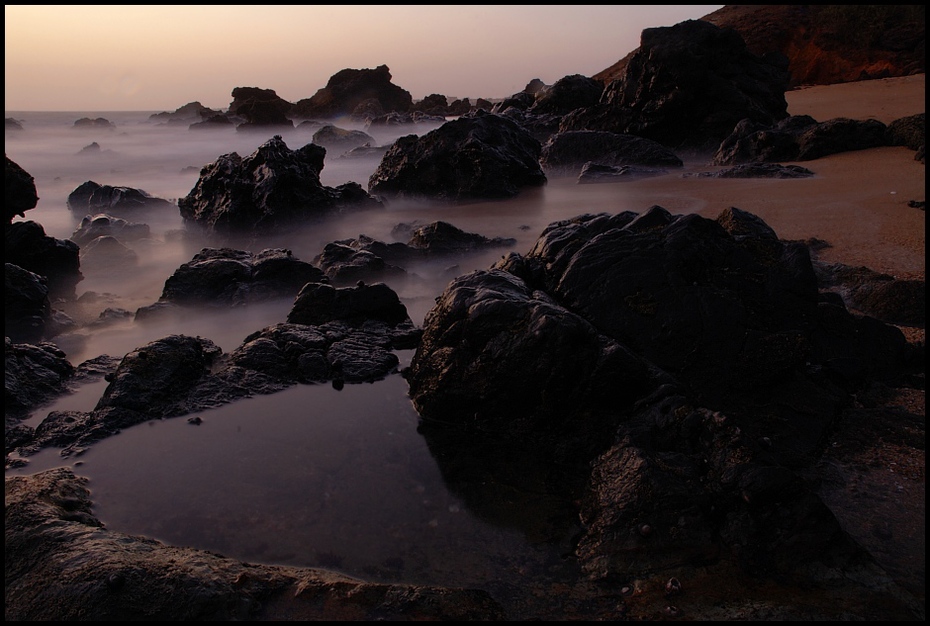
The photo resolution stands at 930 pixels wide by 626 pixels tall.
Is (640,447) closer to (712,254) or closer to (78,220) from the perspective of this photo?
(712,254)

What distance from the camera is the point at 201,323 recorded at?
650 cm

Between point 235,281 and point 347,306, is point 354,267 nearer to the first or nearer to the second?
point 235,281

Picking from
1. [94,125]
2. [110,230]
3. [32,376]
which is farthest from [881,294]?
[94,125]

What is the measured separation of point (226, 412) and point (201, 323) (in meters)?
2.41

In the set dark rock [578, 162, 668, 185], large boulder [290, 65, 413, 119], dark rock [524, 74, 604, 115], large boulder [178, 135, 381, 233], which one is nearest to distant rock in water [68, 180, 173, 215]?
large boulder [178, 135, 381, 233]

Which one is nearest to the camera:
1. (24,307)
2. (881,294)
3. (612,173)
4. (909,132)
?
(881,294)

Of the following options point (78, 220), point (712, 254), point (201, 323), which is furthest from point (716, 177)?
point (78, 220)

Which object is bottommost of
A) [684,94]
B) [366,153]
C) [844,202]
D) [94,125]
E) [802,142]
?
[844,202]

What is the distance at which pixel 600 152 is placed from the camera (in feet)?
51.1

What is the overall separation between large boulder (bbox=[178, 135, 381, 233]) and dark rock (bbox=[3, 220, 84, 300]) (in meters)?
2.87

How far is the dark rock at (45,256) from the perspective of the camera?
7.71m

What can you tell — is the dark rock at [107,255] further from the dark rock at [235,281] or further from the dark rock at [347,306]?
the dark rock at [347,306]

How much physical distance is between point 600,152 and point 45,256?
12294 mm

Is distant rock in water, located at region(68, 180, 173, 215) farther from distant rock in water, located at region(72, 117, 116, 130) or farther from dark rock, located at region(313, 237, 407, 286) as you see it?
distant rock in water, located at region(72, 117, 116, 130)
